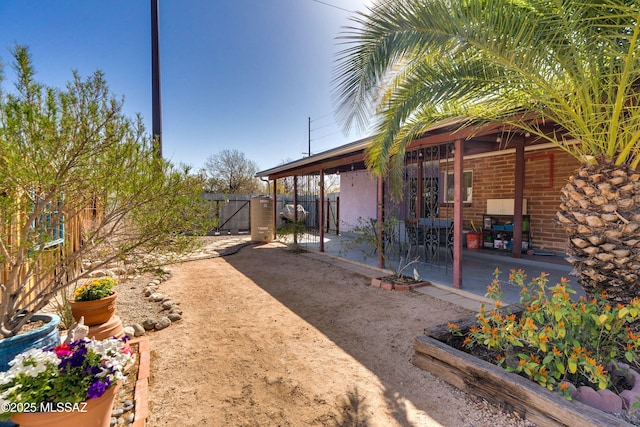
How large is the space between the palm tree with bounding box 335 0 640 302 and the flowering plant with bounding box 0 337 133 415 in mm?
2725

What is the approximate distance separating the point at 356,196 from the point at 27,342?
1002 cm

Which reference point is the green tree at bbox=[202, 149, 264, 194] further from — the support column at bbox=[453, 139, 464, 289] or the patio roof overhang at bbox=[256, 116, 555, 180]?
the support column at bbox=[453, 139, 464, 289]

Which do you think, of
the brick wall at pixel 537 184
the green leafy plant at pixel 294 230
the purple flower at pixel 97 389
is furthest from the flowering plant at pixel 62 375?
the green leafy plant at pixel 294 230

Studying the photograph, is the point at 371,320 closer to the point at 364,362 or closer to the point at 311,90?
the point at 364,362

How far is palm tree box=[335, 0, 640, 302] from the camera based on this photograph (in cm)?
219

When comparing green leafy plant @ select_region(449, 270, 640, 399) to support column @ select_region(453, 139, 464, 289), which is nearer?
green leafy plant @ select_region(449, 270, 640, 399)

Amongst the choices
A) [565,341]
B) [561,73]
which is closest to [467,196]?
[561,73]

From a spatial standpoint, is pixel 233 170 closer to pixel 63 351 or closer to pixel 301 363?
pixel 301 363

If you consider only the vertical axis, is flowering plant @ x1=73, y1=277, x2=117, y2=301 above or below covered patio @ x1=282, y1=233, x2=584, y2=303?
above

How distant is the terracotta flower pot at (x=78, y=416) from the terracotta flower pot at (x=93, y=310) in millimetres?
1456

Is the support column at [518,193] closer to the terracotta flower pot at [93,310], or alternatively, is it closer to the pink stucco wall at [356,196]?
the pink stucco wall at [356,196]

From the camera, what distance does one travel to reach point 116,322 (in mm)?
2963

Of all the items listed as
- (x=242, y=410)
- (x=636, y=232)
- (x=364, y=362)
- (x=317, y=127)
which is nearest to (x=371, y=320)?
(x=364, y=362)

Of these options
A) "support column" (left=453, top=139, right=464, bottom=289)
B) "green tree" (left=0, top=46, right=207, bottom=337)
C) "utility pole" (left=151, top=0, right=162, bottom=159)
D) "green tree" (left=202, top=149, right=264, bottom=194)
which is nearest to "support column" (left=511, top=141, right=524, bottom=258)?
"support column" (left=453, top=139, right=464, bottom=289)
